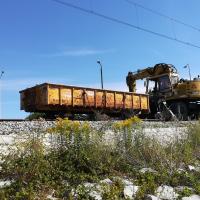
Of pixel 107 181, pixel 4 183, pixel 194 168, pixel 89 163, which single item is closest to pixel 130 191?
pixel 107 181

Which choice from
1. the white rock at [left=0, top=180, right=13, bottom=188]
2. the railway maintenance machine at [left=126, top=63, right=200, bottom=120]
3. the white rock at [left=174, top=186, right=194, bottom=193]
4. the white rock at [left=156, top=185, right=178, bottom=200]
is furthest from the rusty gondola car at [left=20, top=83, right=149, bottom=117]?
→ the white rock at [left=0, top=180, right=13, bottom=188]

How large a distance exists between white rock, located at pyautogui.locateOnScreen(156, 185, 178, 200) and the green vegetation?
0.36 feet

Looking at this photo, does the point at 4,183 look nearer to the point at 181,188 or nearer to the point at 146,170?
the point at 146,170

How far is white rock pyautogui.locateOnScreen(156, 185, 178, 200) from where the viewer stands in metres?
7.14

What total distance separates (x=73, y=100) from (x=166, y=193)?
16.9 m

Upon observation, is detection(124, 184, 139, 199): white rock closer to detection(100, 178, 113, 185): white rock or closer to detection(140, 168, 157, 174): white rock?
detection(100, 178, 113, 185): white rock

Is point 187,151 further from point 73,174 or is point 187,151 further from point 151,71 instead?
point 151,71

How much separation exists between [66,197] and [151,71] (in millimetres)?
27080

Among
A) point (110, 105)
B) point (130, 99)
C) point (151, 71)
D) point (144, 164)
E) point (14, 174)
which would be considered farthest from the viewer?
point (151, 71)

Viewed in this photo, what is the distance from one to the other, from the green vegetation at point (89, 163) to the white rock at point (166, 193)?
0.11 metres

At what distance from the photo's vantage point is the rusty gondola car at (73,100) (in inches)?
899

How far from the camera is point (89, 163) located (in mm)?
7516

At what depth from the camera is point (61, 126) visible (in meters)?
7.63

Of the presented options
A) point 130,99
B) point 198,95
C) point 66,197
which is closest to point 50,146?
point 66,197
